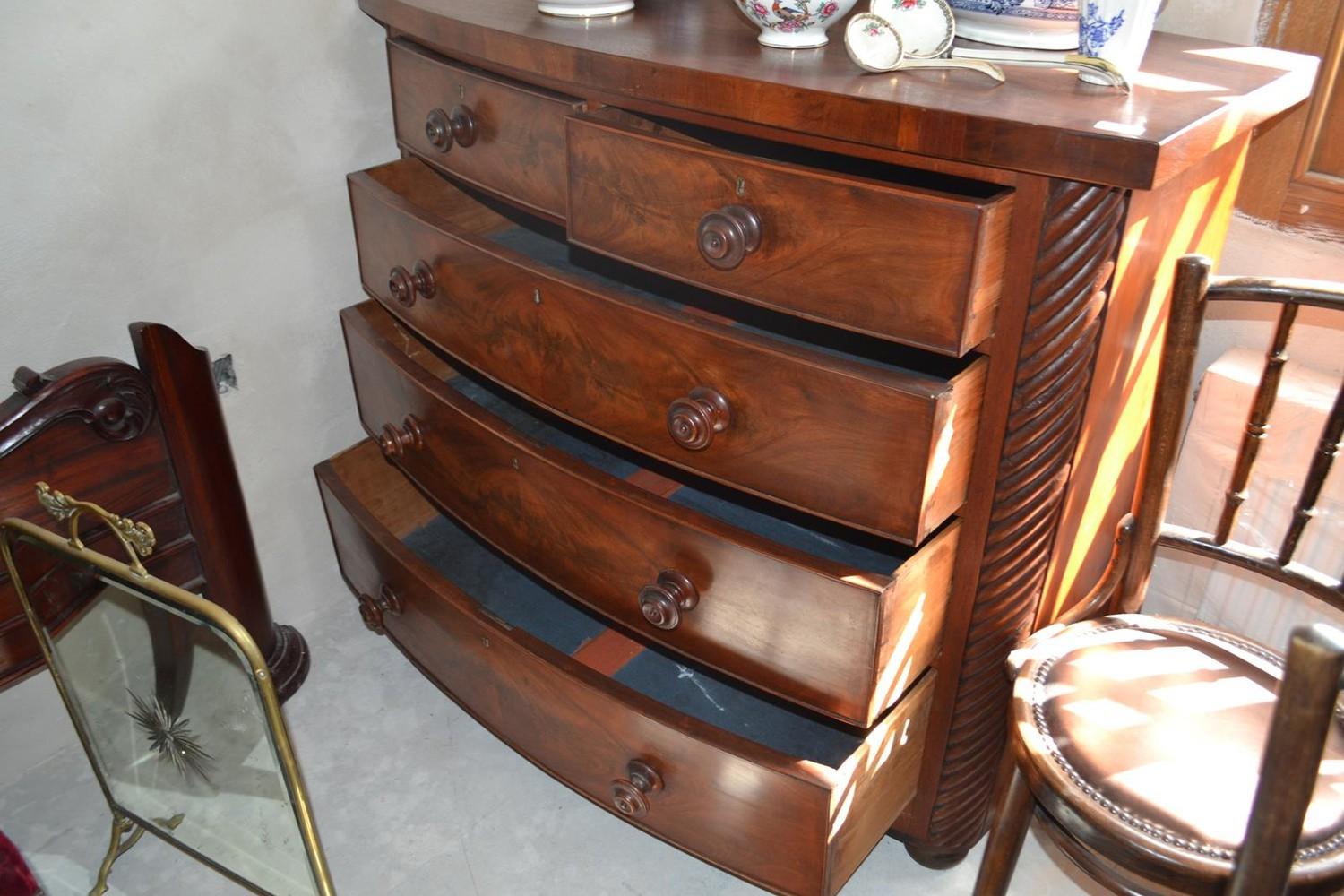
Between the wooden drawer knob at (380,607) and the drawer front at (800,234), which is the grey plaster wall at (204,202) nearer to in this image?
the wooden drawer knob at (380,607)

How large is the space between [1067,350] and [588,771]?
731mm

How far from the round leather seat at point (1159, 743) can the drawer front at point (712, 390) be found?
196 millimetres

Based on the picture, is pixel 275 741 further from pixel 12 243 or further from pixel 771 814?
pixel 12 243

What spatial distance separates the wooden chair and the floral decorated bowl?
0.40 m

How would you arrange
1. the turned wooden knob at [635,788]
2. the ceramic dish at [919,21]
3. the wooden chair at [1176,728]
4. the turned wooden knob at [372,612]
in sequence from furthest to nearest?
the turned wooden knob at [372,612] < the turned wooden knob at [635,788] < the ceramic dish at [919,21] < the wooden chair at [1176,728]

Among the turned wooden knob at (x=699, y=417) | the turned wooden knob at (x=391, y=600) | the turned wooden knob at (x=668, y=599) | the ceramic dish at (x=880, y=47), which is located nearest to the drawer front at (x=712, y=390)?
the turned wooden knob at (x=699, y=417)

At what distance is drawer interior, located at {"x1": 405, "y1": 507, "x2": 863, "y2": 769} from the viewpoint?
125 cm

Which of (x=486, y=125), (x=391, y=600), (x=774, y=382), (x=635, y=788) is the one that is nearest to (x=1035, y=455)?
(x=774, y=382)

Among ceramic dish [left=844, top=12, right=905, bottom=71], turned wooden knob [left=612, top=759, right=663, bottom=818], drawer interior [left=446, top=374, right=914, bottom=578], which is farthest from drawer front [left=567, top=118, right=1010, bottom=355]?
turned wooden knob [left=612, top=759, right=663, bottom=818]

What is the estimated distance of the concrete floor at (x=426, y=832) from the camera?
1.36 meters

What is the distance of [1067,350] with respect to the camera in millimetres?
931

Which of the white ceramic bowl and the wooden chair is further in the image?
the white ceramic bowl

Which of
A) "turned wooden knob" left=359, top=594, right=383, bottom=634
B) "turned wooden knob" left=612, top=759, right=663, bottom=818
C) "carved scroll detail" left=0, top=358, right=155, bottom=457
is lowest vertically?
"turned wooden knob" left=359, top=594, right=383, bottom=634

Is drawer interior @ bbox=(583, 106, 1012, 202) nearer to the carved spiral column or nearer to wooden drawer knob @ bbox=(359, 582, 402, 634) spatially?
the carved spiral column
